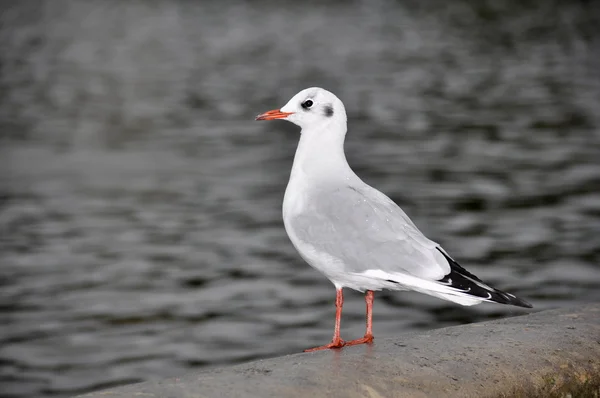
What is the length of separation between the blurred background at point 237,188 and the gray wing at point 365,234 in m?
2.32

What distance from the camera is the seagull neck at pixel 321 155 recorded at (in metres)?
4.18

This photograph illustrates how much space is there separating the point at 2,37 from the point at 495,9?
16.1m

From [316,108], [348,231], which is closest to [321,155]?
[316,108]

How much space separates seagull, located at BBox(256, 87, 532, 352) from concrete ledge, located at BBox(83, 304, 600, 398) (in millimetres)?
270

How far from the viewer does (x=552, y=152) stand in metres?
12.5

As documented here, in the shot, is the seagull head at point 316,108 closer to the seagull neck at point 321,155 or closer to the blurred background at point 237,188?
the seagull neck at point 321,155

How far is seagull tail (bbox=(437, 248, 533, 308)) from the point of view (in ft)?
11.4

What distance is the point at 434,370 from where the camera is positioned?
151 inches

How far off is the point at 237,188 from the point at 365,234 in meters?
7.03

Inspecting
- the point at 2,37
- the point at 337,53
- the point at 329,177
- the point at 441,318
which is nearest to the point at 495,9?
the point at 337,53

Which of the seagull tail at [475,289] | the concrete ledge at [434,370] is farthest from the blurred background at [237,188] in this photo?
the seagull tail at [475,289]

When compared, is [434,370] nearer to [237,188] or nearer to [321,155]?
[321,155]

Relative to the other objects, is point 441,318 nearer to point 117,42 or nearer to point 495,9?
point 117,42

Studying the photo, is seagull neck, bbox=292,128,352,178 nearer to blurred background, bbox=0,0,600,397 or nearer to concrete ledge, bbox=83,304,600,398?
concrete ledge, bbox=83,304,600,398
